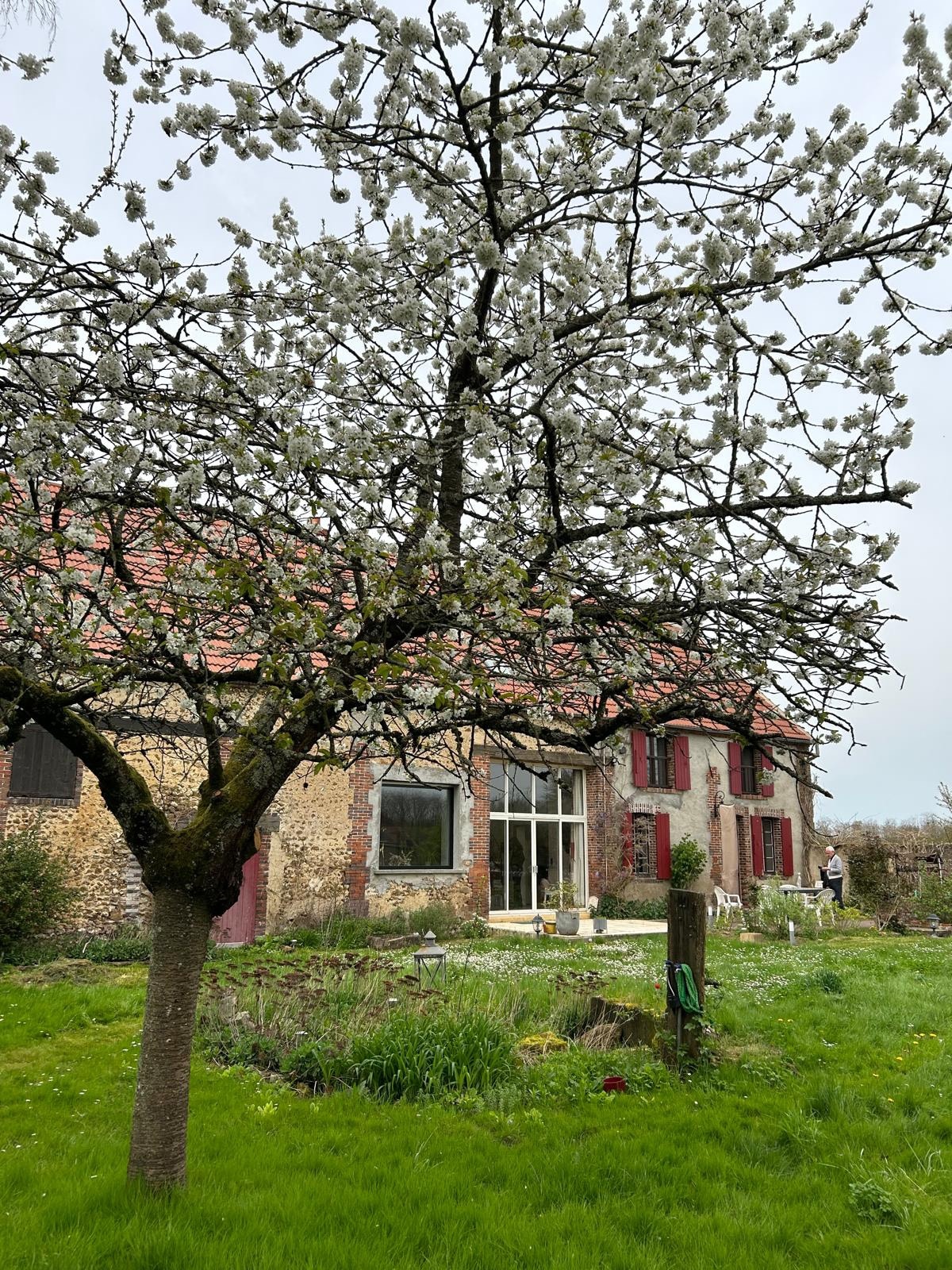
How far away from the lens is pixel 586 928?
51.7ft

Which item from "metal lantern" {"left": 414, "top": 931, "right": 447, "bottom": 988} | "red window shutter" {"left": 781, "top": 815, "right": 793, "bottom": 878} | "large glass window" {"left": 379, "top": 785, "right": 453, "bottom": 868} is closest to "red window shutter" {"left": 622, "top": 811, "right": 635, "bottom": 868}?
"large glass window" {"left": 379, "top": 785, "right": 453, "bottom": 868}

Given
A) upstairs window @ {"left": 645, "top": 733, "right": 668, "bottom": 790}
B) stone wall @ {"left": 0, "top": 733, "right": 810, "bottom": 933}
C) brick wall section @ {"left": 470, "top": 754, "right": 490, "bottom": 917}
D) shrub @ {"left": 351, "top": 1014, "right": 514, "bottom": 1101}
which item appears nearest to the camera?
shrub @ {"left": 351, "top": 1014, "right": 514, "bottom": 1101}

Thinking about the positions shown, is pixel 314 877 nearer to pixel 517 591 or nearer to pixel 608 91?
pixel 517 591

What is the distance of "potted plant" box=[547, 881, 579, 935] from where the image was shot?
14867 mm

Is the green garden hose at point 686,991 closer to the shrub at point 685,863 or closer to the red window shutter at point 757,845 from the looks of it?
the shrub at point 685,863

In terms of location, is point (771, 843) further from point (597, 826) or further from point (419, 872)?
point (419, 872)

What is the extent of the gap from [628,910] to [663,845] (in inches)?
75.9

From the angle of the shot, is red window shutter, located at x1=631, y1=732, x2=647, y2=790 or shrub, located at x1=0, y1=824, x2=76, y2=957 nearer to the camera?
shrub, located at x1=0, y1=824, x2=76, y2=957

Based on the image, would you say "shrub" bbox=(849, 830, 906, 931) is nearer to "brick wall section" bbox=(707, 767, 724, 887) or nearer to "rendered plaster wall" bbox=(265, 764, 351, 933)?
"brick wall section" bbox=(707, 767, 724, 887)

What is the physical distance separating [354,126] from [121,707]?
2931mm

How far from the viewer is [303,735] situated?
12.8ft

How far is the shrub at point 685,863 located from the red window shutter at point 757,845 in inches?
76.8

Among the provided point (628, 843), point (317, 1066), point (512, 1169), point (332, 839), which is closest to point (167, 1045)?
point (512, 1169)

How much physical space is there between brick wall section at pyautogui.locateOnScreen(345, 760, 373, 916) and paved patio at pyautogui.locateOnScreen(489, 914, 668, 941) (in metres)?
2.50
